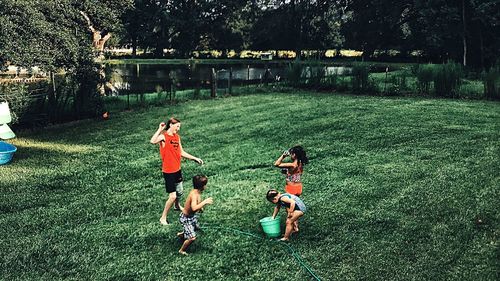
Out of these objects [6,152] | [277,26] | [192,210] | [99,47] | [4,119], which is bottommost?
[192,210]

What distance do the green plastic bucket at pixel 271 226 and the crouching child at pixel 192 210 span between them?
105cm

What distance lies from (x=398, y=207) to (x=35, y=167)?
8.71 metres

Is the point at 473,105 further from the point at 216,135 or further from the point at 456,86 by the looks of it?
the point at 216,135

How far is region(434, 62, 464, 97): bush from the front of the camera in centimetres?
2033

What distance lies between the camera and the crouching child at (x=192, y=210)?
632 centimetres

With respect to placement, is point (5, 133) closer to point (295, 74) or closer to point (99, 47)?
point (295, 74)

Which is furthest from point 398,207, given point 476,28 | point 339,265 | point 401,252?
point 476,28

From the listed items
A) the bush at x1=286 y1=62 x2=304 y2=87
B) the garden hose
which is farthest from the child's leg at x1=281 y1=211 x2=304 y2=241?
the bush at x1=286 y1=62 x2=304 y2=87

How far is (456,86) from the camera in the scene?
2041 centimetres

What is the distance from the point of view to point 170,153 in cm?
745

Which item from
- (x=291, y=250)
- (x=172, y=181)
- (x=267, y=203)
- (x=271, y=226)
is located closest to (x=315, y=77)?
(x=267, y=203)

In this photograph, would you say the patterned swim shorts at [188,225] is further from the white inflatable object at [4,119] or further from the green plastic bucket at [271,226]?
the white inflatable object at [4,119]

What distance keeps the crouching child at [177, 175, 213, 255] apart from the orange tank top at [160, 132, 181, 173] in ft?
3.76

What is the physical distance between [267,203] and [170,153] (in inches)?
86.0
